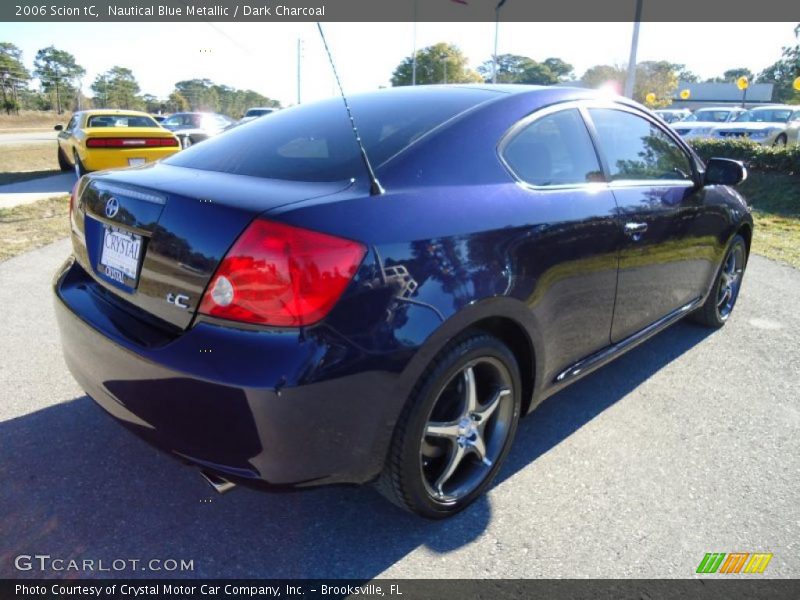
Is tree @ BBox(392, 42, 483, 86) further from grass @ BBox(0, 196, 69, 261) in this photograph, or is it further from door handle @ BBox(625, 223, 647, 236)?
door handle @ BBox(625, 223, 647, 236)

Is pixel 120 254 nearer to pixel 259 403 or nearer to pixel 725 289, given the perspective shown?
pixel 259 403

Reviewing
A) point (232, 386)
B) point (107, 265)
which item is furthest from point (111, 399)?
point (232, 386)

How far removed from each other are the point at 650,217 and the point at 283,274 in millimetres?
2104

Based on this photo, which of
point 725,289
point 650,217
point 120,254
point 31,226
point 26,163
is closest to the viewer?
point 120,254

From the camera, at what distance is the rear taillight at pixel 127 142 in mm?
10160

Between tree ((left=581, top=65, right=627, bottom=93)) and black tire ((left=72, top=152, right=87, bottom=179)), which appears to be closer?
Result: black tire ((left=72, top=152, right=87, bottom=179))

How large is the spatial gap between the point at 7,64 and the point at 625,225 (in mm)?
71001

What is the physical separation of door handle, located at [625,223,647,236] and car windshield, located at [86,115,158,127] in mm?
11496

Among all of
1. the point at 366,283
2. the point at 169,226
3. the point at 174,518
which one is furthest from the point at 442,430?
the point at 169,226

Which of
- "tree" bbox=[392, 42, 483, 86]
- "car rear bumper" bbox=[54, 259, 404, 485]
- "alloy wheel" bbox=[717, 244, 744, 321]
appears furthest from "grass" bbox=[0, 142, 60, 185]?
"tree" bbox=[392, 42, 483, 86]

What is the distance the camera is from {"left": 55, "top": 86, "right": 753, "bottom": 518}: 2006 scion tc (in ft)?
5.58

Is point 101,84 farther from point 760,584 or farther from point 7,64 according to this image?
point 760,584

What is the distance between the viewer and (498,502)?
239 centimetres

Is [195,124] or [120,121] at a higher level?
[120,121]
